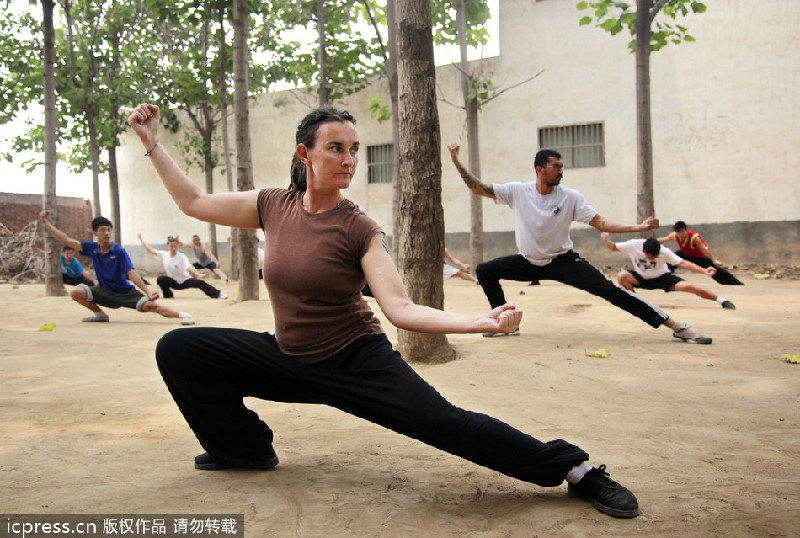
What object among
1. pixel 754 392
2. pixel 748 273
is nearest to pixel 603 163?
pixel 748 273

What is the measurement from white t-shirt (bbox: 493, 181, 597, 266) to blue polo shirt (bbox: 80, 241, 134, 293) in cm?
560

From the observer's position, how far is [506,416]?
14.6ft

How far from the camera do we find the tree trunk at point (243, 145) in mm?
11922

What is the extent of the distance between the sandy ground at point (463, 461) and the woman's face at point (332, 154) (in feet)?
4.48

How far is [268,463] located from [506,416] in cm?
164

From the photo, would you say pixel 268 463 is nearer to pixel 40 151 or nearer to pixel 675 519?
pixel 675 519

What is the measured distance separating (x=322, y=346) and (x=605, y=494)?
132 centimetres

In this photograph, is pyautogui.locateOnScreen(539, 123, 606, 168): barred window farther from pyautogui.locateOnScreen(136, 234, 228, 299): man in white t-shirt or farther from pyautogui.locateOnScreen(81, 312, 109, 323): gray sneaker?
pyautogui.locateOnScreen(81, 312, 109, 323): gray sneaker

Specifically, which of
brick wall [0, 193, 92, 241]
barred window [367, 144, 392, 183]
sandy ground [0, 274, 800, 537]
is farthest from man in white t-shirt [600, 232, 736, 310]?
brick wall [0, 193, 92, 241]

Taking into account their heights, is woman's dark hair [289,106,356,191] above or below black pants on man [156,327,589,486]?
above

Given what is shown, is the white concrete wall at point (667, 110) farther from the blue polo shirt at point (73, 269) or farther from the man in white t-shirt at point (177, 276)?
the blue polo shirt at point (73, 269)

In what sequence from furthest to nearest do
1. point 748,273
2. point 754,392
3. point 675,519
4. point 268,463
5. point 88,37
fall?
1. point 88,37
2. point 748,273
3. point 754,392
4. point 268,463
5. point 675,519

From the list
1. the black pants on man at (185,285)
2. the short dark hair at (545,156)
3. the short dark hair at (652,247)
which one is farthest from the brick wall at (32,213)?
the short dark hair at (545,156)

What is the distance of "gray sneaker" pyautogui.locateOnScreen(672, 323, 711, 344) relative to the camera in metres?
7.13
